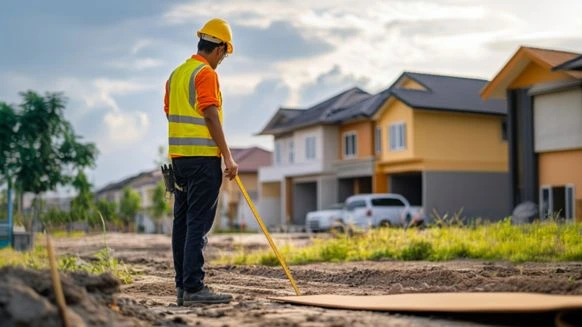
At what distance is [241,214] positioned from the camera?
66688 millimetres

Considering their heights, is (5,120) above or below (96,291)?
above

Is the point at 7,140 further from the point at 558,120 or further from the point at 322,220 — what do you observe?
the point at 558,120

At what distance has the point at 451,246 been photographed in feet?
46.8

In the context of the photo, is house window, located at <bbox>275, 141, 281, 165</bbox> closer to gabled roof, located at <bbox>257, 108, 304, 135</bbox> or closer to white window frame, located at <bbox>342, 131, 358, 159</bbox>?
gabled roof, located at <bbox>257, 108, 304, 135</bbox>

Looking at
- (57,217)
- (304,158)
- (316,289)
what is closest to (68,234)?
(57,217)

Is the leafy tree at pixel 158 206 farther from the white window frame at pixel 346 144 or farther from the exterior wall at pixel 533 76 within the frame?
the exterior wall at pixel 533 76

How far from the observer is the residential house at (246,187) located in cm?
6575

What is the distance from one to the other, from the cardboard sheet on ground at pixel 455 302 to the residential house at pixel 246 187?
55.6 meters

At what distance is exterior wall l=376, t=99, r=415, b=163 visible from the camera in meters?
43.3

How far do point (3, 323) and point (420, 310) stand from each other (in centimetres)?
263

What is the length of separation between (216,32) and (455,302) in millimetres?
3229

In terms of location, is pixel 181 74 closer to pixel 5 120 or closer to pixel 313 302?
pixel 313 302

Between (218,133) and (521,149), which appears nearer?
(218,133)

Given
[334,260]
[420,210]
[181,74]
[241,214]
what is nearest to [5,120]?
[334,260]
